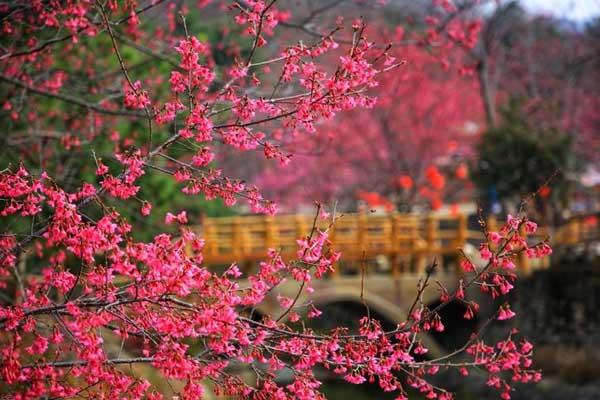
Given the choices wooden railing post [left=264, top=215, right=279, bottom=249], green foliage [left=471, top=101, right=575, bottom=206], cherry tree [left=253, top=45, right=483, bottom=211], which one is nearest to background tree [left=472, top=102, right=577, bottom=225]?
green foliage [left=471, top=101, right=575, bottom=206]

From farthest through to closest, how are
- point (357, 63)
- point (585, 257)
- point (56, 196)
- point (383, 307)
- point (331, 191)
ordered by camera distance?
point (331, 191) < point (383, 307) < point (585, 257) < point (357, 63) < point (56, 196)

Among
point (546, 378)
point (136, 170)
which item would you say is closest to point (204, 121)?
point (136, 170)

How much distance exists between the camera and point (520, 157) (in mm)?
19328

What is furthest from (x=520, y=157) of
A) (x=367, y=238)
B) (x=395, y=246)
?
(x=367, y=238)

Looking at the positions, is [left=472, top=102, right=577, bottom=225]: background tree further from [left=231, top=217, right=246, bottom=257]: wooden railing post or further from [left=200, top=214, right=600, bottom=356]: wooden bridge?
[left=231, top=217, right=246, bottom=257]: wooden railing post

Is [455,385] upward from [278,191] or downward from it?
downward

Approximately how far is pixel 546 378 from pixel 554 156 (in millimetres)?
4280

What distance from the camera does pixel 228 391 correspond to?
5555 mm

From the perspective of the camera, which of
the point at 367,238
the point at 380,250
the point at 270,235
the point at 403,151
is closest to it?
the point at 270,235

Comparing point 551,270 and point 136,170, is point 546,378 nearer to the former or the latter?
point 551,270

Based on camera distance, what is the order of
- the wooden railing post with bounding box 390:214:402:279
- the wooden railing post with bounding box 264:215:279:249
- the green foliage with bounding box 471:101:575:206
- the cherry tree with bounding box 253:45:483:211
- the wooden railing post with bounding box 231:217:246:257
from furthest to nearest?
1. the cherry tree with bounding box 253:45:483:211
2. the wooden railing post with bounding box 390:214:402:279
3. the wooden railing post with bounding box 231:217:246:257
4. the wooden railing post with bounding box 264:215:279:249
5. the green foliage with bounding box 471:101:575:206

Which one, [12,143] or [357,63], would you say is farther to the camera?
[12,143]

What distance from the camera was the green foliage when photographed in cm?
1898

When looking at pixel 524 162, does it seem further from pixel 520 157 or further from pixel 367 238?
pixel 367 238
